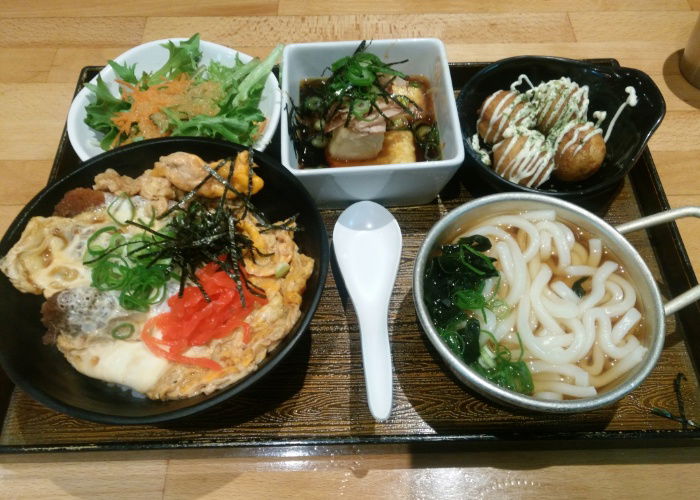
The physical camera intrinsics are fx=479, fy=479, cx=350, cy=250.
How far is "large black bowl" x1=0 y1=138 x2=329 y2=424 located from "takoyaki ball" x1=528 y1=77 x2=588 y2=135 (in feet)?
3.59

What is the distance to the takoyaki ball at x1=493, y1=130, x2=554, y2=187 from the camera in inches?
71.2

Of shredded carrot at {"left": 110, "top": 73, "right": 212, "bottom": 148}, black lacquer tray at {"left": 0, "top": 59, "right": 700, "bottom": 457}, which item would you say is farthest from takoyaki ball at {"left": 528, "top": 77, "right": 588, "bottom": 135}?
shredded carrot at {"left": 110, "top": 73, "right": 212, "bottom": 148}

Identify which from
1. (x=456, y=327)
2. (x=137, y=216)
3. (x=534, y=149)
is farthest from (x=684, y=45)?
(x=137, y=216)

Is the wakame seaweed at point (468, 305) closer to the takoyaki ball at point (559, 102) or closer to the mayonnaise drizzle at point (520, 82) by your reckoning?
the takoyaki ball at point (559, 102)

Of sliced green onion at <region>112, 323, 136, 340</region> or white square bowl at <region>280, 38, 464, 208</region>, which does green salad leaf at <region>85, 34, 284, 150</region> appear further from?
sliced green onion at <region>112, 323, 136, 340</region>

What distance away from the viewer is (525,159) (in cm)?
180

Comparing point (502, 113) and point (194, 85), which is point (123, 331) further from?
point (502, 113)

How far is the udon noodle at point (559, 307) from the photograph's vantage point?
4.61 ft

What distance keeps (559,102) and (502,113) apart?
0.79 feet

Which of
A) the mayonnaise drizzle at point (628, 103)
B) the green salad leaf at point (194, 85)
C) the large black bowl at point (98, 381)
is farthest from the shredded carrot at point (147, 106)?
→ the mayonnaise drizzle at point (628, 103)

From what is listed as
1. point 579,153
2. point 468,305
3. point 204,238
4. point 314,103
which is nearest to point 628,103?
point 579,153

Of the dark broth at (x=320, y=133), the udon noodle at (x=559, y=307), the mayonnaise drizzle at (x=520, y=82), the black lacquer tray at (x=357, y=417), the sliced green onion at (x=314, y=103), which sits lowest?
the black lacquer tray at (x=357, y=417)

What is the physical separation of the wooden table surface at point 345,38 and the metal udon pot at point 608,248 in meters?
0.35

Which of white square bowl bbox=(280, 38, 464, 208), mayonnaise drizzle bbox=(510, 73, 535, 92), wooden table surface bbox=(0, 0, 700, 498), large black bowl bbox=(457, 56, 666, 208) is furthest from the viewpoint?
mayonnaise drizzle bbox=(510, 73, 535, 92)
